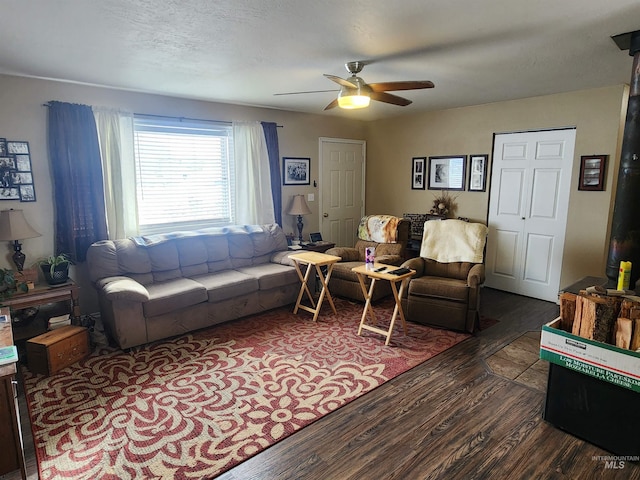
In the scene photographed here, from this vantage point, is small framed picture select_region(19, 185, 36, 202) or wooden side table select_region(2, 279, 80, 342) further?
small framed picture select_region(19, 185, 36, 202)

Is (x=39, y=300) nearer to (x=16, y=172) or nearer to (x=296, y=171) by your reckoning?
(x=16, y=172)

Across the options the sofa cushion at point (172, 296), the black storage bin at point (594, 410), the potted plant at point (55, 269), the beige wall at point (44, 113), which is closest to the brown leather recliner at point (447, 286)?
the black storage bin at point (594, 410)

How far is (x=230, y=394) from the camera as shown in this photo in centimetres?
277

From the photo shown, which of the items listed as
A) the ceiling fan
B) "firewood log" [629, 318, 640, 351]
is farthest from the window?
"firewood log" [629, 318, 640, 351]

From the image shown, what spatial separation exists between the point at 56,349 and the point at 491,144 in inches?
203

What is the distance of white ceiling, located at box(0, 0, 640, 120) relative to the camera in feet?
6.82

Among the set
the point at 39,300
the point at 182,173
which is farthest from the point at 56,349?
the point at 182,173

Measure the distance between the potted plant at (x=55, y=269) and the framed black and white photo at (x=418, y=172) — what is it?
178 inches

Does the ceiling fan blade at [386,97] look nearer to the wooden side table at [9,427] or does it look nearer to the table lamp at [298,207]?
the table lamp at [298,207]

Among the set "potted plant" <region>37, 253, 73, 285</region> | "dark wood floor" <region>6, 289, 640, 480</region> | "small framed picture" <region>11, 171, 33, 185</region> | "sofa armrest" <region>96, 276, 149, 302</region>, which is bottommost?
"dark wood floor" <region>6, 289, 640, 480</region>

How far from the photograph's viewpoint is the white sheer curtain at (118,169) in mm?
3928

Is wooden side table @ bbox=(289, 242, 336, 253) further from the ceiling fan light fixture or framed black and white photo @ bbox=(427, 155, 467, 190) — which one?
the ceiling fan light fixture

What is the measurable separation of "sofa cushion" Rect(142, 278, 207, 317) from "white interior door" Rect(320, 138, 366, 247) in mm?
2687

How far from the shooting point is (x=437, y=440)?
228 cm
